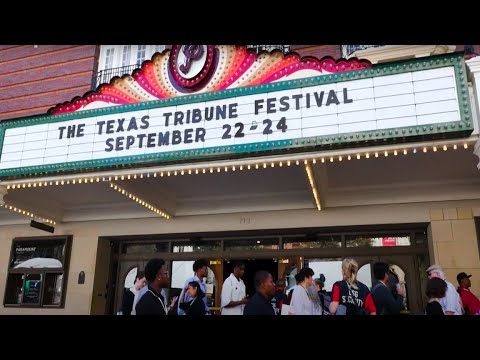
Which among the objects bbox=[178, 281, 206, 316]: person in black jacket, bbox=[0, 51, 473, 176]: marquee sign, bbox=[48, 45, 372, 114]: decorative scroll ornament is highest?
bbox=[48, 45, 372, 114]: decorative scroll ornament

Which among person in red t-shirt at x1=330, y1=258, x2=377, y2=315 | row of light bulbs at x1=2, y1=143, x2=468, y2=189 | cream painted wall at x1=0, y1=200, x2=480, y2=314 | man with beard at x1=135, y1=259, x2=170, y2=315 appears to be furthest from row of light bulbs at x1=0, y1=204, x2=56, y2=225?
person in red t-shirt at x1=330, y1=258, x2=377, y2=315

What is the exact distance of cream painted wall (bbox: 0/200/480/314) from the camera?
838cm

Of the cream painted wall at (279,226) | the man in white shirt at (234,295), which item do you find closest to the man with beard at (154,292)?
the man in white shirt at (234,295)

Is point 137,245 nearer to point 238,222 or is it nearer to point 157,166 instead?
point 238,222

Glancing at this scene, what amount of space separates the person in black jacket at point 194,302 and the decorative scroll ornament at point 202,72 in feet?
12.2

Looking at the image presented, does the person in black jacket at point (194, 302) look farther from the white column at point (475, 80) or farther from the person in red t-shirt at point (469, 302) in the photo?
the white column at point (475, 80)

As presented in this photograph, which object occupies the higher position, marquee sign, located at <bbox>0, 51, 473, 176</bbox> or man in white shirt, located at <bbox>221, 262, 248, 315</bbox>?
marquee sign, located at <bbox>0, 51, 473, 176</bbox>

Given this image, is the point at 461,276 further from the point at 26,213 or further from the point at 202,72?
the point at 26,213

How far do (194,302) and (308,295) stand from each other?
1.80m

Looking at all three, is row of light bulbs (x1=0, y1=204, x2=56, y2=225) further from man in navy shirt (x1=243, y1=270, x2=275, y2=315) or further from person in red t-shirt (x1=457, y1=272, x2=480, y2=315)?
person in red t-shirt (x1=457, y1=272, x2=480, y2=315)

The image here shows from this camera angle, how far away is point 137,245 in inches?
445

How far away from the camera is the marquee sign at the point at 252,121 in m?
6.71

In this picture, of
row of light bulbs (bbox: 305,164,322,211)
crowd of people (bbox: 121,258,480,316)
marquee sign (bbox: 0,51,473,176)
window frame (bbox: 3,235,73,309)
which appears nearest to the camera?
crowd of people (bbox: 121,258,480,316)

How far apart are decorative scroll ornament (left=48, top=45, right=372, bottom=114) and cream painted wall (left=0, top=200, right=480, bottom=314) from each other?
314cm
